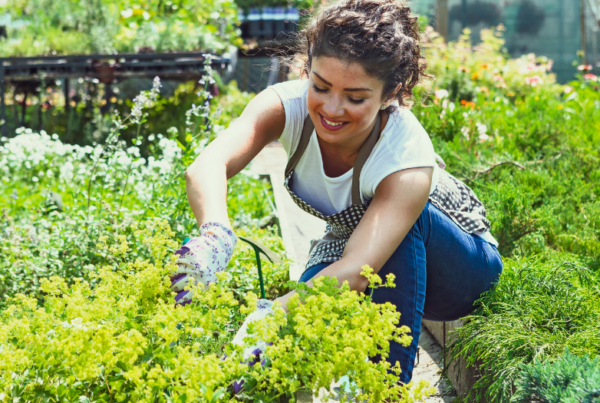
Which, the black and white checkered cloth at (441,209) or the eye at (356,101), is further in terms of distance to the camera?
the black and white checkered cloth at (441,209)

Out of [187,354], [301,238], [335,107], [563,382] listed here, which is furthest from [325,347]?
[301,238]

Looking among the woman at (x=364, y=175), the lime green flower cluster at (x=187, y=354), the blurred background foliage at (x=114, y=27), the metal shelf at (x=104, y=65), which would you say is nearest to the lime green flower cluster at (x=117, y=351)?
the lime green flower cluster at (x=187, y=354)

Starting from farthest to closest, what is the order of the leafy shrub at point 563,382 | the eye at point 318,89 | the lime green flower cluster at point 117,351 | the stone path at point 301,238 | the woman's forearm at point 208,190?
1. the stone path at point 301,238
2. the eye at point 318,89
3. the woman's forearm at point 208,190
4. the leafy shrub at point 563,382
5. the lime green flower cluster at point 117,351

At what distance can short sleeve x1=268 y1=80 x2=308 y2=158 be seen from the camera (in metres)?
1.68

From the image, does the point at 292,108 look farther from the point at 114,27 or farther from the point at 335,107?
the point at 114,27

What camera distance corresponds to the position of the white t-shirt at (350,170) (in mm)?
1541

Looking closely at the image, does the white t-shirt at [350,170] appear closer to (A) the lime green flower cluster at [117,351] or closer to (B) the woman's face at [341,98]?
(B) the woman's face at [341,98]

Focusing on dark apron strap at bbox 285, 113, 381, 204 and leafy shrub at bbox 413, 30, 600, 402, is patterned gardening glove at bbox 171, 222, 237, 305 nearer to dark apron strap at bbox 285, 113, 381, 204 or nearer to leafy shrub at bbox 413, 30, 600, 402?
dark apron strap at bbox 285, 113, 381, 204

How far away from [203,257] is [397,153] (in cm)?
62

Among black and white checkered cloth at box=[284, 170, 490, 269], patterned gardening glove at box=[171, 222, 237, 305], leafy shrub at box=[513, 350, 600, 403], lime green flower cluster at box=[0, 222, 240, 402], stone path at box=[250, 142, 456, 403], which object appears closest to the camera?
lime green flower cluster at box=[0, 222, 240, 402]

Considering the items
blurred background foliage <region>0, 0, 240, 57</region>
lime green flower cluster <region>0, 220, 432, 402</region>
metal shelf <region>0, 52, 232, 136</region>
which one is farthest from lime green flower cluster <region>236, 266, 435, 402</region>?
blurred background foliage <region>0, 0, 240, 57</region>

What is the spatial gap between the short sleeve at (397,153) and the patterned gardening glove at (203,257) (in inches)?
18.3

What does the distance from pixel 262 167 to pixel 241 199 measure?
4.79 feet

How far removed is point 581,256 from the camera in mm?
2074
